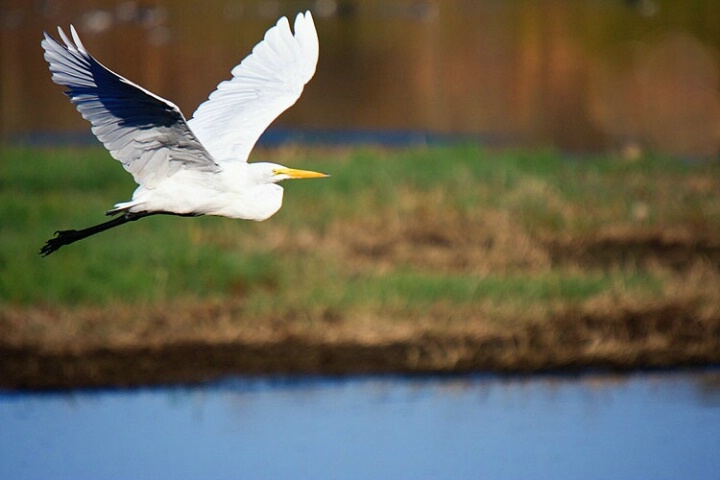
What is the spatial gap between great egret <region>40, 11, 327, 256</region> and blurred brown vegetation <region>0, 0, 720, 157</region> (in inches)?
341

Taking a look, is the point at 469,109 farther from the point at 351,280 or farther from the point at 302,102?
the point at 351,280

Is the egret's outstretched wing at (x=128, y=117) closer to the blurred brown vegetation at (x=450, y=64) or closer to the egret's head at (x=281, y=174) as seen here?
the egret's head at (x=281, y=174)

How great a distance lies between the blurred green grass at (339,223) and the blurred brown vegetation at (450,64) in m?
2.26

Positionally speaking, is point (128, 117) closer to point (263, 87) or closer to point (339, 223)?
point (263, 87)

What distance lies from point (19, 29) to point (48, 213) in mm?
21378

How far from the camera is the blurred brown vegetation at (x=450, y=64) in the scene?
20.5 m

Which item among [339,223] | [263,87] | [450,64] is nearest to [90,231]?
[263,87]

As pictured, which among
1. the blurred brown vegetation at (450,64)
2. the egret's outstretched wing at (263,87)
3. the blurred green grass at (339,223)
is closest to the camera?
the egret's outstretched wing at (263,87)

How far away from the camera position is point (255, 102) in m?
6.46

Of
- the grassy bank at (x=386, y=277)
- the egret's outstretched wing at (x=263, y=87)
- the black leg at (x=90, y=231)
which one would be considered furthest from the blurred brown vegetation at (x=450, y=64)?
the black leg at (x=90, y=231)

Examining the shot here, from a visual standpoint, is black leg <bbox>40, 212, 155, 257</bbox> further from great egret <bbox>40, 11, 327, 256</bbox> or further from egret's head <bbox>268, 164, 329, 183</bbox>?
egret's head <bbox>268, 164, 329, 183</bbox>

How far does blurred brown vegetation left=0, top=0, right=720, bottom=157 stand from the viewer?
20.5m

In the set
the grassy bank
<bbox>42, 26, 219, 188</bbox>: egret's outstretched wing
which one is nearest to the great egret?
<bbox>42, 26, 219, 188</bbox>: egret's outstretched wing

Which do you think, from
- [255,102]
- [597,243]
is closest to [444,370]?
[597,243]
